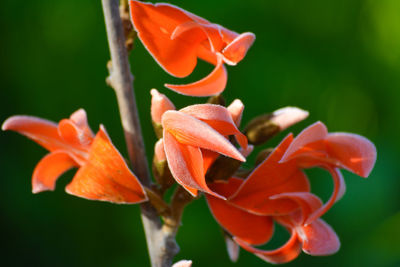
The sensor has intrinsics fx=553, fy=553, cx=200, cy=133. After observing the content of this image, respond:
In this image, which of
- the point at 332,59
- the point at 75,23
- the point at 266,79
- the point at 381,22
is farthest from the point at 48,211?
the point at 381,22

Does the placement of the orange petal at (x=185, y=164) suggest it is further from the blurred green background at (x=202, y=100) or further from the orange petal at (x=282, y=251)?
the blurred green background at (x=202, y=100)

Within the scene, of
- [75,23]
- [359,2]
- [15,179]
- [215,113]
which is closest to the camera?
[215,113]

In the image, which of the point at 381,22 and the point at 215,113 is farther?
the point at 381,22

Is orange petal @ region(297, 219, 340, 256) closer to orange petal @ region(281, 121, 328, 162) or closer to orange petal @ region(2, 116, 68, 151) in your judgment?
orange petal @ region(281, 121, 328, 162)

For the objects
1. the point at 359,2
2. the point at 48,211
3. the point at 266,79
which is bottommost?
the point at 48,211

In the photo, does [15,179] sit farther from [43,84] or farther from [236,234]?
[236,234]

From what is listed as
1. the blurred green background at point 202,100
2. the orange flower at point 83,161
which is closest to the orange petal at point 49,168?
the orange flower at point 83,161
